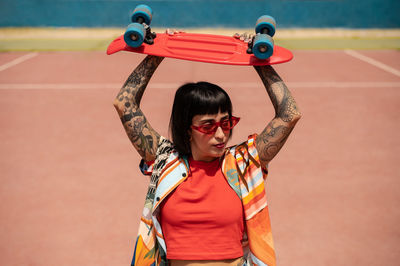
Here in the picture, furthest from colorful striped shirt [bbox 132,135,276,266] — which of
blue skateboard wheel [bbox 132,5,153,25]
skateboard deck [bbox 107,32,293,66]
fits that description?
blue skateboard wheel [bbox 132,5,153,25]

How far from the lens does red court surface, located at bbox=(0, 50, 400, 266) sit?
492cm

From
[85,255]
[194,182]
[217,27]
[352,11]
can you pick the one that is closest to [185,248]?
[194,182]

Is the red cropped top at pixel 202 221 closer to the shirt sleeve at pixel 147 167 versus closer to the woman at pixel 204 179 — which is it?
the woman at pixel 204 179

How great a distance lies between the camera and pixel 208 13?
59.1ft

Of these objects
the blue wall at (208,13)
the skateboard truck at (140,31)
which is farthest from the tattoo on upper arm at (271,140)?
the blue wall at (208,13)

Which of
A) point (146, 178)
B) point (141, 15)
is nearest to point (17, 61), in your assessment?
point (146, 178)

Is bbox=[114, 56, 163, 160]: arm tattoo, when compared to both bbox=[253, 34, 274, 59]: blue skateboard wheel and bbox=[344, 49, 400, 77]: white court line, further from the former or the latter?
bbox=[344, 49, 400, 77]: white court line

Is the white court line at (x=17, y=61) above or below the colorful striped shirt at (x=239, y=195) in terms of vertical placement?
above

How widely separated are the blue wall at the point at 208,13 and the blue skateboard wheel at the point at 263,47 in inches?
630

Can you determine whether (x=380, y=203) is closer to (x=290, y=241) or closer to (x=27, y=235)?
(x=290, y=241)

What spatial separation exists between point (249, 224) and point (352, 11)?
17313 mm

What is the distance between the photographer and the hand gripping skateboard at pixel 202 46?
239 centimetres

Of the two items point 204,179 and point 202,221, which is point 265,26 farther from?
point 202,221

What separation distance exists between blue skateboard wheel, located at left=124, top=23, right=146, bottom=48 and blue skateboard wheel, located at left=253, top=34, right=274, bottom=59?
0.58 metres
